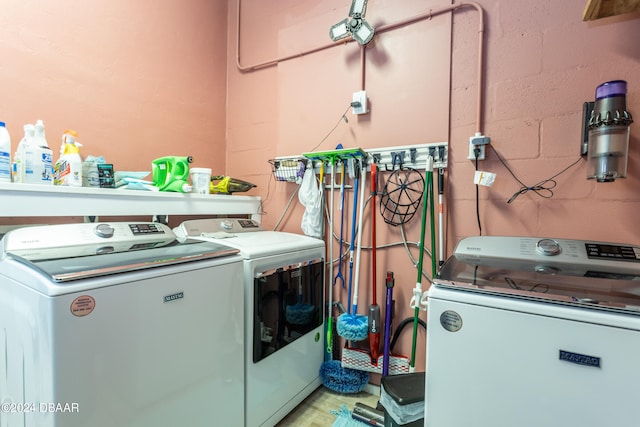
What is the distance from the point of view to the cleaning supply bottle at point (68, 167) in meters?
1.40

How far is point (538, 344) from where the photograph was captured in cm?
88

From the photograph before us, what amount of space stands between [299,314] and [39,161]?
1.43 m

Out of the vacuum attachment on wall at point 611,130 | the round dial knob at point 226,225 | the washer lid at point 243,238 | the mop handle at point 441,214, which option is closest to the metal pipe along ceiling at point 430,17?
the mop handle at point 441,214

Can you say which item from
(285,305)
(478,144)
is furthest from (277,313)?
(478,144)

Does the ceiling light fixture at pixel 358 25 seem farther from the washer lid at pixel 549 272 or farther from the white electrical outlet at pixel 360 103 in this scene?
the washer lid at pixel 549 272

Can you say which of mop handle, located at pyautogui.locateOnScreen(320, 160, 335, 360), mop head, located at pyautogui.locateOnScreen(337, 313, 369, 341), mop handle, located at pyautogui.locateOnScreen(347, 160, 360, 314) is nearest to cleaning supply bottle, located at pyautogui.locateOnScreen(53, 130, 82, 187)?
mop handle, located at pyautogui.locateOnScreen(320, 160, 335, 360)

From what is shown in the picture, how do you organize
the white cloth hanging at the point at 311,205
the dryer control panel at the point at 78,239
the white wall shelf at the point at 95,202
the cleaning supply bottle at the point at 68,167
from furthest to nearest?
1. the white cloth hanging at the point at 311,205
2. the cleaning supply bottle at the point at 68,167
3. the white wall shelf at the point at 95,202
4. the dryer control panel at the point at 78,239

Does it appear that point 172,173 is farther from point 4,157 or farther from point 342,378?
point 342,378

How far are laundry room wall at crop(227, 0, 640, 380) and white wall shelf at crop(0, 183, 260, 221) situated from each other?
68 cm

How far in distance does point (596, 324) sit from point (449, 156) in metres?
1.08

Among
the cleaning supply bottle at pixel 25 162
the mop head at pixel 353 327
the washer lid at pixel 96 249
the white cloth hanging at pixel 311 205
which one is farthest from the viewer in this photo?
the white cloth hanging at pixel 311 205

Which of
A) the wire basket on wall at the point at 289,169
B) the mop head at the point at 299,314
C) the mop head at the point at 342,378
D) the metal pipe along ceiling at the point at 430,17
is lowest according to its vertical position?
the mop head at the point at 342,378

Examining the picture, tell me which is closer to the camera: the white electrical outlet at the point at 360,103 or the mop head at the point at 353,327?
the mop head at the point at 353,327

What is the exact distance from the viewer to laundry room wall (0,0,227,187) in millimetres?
1474
